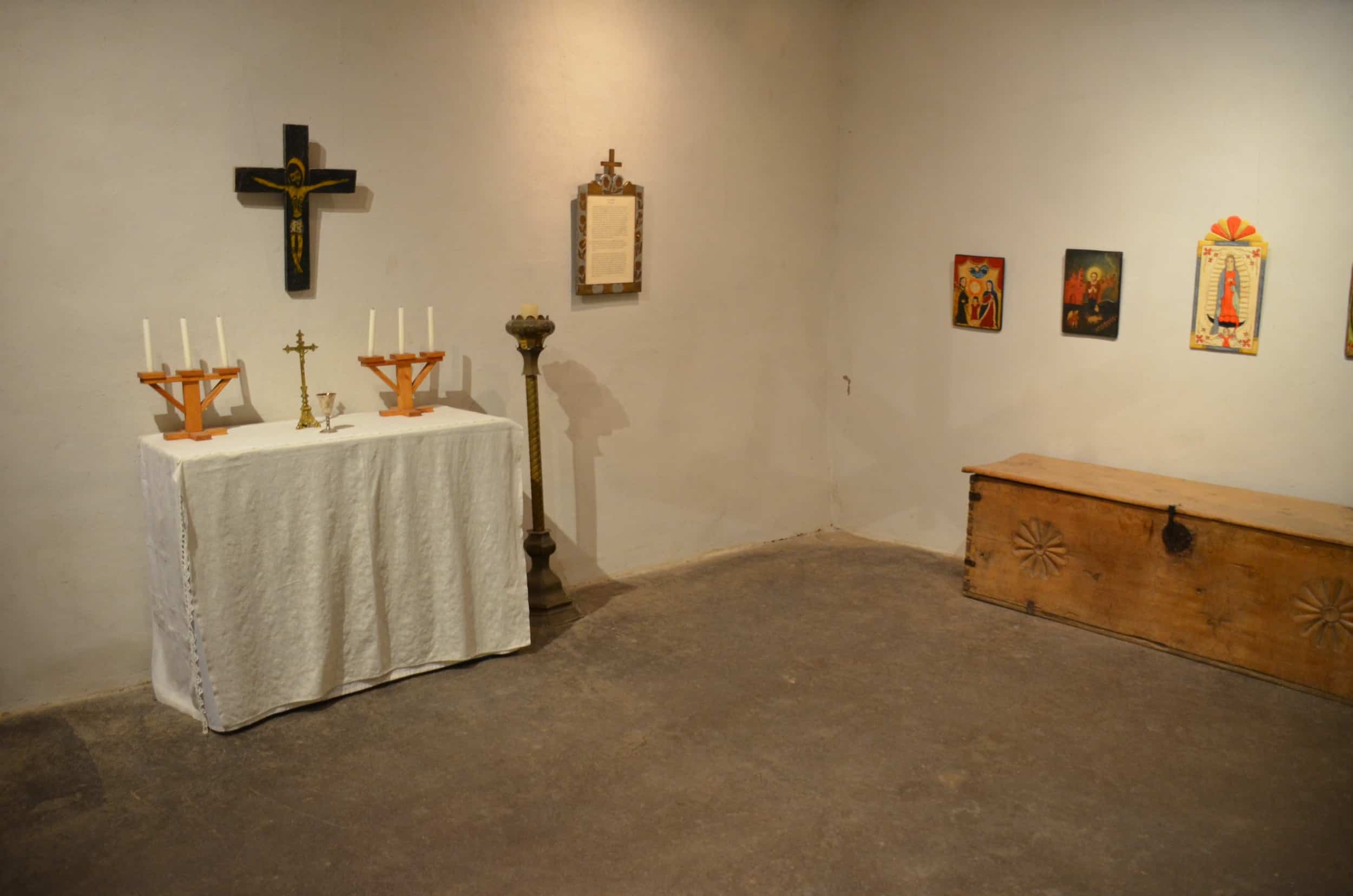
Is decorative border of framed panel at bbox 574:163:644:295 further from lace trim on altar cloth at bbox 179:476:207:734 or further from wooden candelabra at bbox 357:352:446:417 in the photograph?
lace trim on altar cloth at bbox 179:476:207:734

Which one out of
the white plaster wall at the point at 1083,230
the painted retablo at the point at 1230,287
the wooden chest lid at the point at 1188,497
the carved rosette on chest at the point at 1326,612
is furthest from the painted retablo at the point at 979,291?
the carved rosette on chest at the point at 1326,612

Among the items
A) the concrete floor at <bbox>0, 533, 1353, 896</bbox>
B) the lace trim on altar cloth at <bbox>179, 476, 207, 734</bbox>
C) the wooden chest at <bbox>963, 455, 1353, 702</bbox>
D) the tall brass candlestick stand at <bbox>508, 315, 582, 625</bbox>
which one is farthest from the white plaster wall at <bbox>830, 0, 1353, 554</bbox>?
the lace trim on altar cloth at <bbox>179, 476, 207, 734</bbox>

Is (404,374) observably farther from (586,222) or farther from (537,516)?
(586,222)

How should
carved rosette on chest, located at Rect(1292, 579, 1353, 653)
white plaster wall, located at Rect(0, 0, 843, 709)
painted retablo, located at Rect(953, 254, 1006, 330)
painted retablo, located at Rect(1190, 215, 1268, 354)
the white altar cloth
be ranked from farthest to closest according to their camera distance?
1. painted retablo, located at Rect(953, 254, 1006, 330)
2. painted retablo, located at Rect(1190, 215, 1268, 354)
3. carved rosette on chest, located at Rect(1292, 579, 1353, 653)
4. white plaster wall, located at Rect(0, 0, 843, 709)
5. the white altar cloth

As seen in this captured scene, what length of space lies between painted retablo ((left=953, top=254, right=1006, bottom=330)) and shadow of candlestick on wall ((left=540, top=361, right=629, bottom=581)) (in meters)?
1.63

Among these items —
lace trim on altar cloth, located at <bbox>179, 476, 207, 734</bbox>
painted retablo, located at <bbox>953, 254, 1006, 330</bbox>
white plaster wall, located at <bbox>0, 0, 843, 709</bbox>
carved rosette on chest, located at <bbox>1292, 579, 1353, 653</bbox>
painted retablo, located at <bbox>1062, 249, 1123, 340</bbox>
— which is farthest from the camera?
painted retablo, located at <bbox>953, 254, 1006, 330</bbox>

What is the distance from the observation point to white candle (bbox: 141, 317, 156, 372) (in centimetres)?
349

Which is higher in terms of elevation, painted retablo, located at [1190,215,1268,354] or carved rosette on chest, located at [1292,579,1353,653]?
painted retablo, located at [1190,215,1268,354]

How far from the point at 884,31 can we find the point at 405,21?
2.36m

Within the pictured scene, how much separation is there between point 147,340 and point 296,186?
745 mm

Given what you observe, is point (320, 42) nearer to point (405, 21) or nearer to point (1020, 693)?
point (405, 21)

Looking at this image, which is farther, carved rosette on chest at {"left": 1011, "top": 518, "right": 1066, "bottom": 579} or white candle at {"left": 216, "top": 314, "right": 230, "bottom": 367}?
carved rosette on chest at {"left": 1011, "top": 518, "right": 1066, "bottom": 579}

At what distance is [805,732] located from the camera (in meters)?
3.50

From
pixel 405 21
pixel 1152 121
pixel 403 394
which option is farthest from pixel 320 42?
pixel 1152 121
